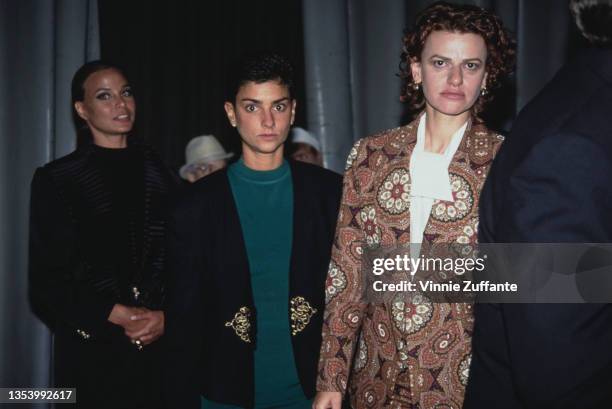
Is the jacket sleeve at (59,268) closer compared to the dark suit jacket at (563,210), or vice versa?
the dark suit jacket at (563,210)

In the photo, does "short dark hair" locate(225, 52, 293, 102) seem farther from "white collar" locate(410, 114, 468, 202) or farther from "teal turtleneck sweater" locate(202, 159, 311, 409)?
"white collar" locate(410, 114, 468, 202)

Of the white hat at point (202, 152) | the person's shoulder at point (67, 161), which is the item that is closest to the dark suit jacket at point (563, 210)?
the person's shoulder at point (67, 161)

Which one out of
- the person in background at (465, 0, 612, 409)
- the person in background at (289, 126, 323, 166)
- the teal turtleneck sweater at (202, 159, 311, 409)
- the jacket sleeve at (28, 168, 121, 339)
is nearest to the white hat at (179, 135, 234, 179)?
the person in background at (289, 126, 323, 166)

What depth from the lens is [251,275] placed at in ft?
6.08

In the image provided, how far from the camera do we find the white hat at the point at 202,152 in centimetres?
325

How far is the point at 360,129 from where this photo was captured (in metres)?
3.61

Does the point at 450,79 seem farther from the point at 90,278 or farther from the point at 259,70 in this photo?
the point at 90,278

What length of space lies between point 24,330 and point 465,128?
2.76 meters

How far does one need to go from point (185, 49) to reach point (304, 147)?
36.2 inches

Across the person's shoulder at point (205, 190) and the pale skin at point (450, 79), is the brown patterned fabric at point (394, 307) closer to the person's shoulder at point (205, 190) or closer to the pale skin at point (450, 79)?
the pale skin at point (450, 79)

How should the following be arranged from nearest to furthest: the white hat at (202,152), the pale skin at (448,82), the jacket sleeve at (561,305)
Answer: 1. the jacket sleeve at (561,305)
2. the pale skin at (448,82)
3. the white hat at (202,152)

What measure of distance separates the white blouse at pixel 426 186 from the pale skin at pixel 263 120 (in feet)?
1.68

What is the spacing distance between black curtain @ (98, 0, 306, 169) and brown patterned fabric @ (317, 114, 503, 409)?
184cm

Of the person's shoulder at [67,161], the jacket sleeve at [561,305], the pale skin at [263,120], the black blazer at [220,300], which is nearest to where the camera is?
the jacket sleeve at [561,305]
